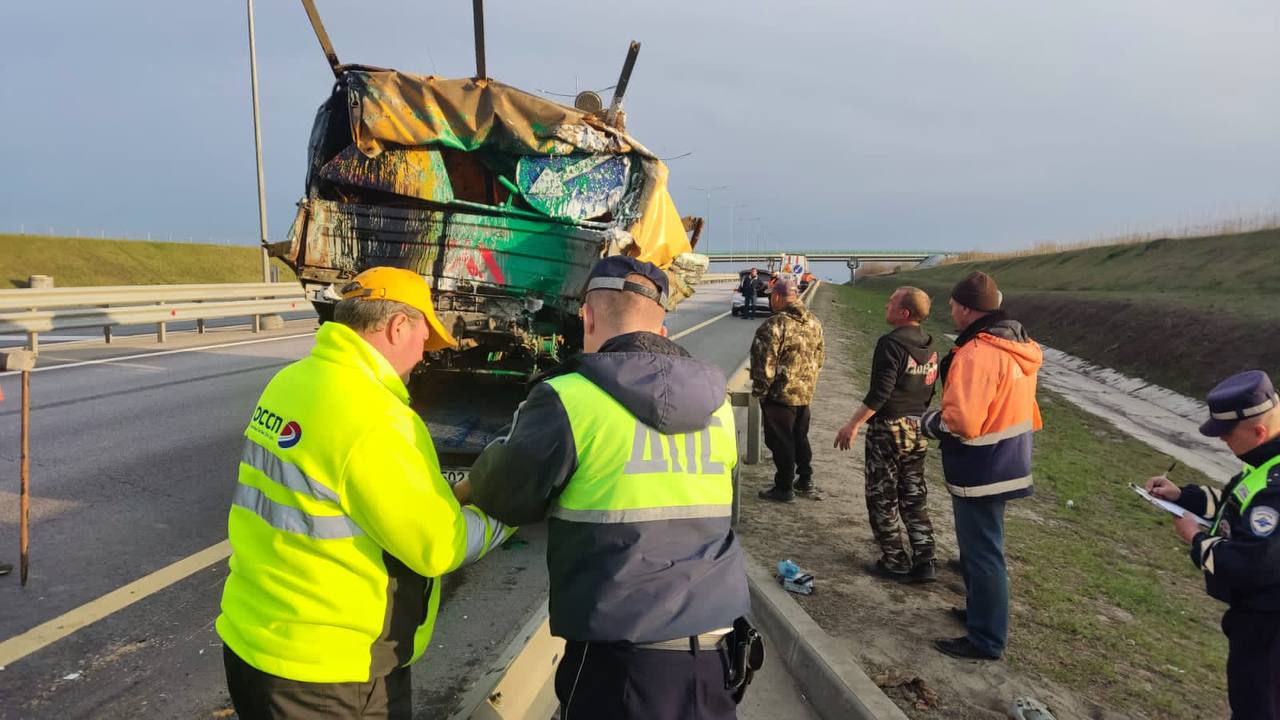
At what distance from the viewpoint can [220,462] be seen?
6.59m

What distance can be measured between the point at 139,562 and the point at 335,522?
3.61 meters

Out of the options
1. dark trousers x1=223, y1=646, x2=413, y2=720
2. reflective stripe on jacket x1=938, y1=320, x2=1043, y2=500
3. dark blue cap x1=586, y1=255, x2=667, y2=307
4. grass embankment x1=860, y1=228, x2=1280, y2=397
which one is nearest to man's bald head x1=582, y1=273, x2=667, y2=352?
dark blue cap x1=586, y1=255, x2=667, y2=307

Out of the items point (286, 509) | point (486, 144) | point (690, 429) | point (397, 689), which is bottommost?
point (397, 689)

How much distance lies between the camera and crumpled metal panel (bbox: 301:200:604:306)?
6.30 metres

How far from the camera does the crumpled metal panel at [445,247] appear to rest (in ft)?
20.7

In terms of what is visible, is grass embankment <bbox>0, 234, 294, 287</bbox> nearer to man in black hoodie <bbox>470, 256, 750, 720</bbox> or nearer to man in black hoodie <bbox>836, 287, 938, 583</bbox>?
man in black hoodie <bbox>836, 287, 938, 583</bbox>

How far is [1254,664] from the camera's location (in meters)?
2.81

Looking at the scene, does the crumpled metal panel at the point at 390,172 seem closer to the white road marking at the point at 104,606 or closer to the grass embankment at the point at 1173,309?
the white road marking at the point at 104,606

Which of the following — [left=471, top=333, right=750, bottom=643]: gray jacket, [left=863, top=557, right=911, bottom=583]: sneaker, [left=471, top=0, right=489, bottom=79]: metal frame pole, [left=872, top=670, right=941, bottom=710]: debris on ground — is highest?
[left=471, top=0, right=489, bottom=79]: metal frame pole

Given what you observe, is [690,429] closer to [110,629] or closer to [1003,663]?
[1003,663]

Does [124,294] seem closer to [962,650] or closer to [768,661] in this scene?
[768,661]

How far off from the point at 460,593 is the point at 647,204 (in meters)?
3.78

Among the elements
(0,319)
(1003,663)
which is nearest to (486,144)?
(1003,663)

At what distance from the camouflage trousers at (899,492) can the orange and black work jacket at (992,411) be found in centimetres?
100
